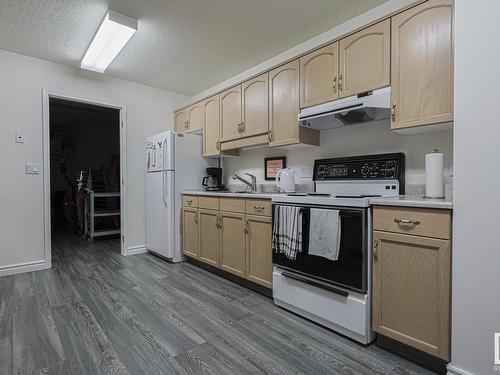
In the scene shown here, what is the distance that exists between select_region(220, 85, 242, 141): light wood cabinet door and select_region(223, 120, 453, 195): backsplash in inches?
15.5

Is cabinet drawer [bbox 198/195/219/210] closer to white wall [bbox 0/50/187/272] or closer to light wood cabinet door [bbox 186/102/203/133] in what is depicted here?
light wood cabinet door [bbox 186/102/203/133]

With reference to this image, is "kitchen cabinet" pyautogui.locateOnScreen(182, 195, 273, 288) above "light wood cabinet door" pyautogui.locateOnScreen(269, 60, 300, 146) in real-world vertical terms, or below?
below

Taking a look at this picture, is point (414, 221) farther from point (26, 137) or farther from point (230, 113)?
point (26, 137)

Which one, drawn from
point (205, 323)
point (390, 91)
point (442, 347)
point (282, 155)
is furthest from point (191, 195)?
point (442, 347)

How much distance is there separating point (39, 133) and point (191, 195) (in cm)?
190

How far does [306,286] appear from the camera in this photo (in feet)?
6.50

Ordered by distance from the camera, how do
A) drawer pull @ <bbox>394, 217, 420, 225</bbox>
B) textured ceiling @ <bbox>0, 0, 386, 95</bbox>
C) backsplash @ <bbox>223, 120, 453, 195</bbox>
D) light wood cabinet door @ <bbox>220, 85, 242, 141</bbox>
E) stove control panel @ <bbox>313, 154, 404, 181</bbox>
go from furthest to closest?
1. light wood cabinet door @ <bbox>220, 85, 242, 141</bbox>
2. textured ceiling @ <bbox>0, 0, 386, 95</bbox>
3. stove control panel @ <bbox>313, 154, 404, 181</bbox>
4. backsplash @ <bbox>223, 120, 453, 195</bbox>
5. drawer pull @ <bbox>394, 217, 420, 225</bbox>

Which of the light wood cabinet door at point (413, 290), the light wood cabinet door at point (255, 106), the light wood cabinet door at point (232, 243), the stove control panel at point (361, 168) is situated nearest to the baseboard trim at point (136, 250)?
the light wood cabinet door at point (232, 243)

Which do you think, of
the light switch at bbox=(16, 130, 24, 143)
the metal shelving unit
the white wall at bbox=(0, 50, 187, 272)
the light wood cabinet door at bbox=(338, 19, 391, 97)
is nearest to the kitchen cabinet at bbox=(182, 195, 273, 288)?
the light wood cabinet door at bbox=(338, 19, 391, 97)

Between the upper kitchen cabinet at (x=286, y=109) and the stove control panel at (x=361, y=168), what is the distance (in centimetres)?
28

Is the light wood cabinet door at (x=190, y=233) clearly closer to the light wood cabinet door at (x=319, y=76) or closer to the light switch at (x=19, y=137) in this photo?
the light wood cabinet door at (x=319, y=76)

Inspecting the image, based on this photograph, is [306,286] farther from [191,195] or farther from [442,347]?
[191,195]

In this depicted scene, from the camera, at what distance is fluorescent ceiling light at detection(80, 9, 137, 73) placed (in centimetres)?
231

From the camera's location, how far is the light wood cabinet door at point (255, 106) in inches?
107
